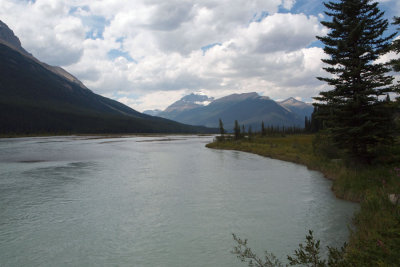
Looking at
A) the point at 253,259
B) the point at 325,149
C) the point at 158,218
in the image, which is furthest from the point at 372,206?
the point at 325,149

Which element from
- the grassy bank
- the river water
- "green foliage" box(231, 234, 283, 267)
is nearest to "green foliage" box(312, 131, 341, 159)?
the grassy bank

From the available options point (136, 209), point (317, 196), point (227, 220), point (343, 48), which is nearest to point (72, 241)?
point (136, 209)

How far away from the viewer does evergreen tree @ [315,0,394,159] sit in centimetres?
2433

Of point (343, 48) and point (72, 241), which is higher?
point (343, 48)

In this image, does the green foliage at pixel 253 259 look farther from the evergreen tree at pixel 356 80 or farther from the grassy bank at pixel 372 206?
the evergreen tree at pixel 356 80

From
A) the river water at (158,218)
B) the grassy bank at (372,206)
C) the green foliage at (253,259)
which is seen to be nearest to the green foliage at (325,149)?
the grassy bank at (372,206)

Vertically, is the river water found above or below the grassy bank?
below

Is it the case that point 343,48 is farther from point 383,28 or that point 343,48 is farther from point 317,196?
point 317,196

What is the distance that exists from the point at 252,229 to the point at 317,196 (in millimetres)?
9798

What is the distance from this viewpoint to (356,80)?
1009 inches

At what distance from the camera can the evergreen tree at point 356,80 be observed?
24328mm

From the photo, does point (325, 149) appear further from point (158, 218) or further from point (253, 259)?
point (253, 259)

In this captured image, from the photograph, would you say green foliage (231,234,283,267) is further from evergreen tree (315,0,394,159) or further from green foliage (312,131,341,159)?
green foliage (312,131,341,159)

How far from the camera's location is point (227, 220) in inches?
687
